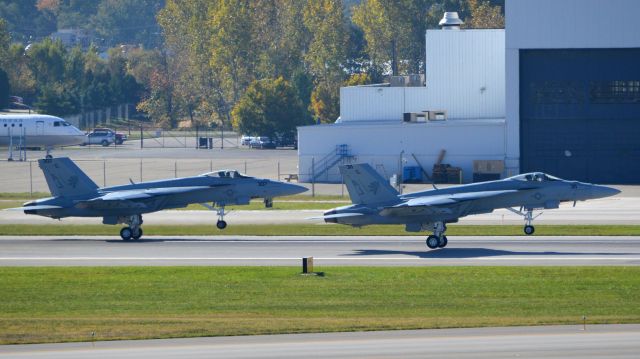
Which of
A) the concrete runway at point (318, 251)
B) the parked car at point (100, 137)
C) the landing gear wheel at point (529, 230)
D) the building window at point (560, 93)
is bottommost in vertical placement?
the concrete runway at point (318, 251)

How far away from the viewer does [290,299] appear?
32.1 meters

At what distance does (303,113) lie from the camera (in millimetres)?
117938

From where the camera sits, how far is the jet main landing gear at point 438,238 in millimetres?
42062

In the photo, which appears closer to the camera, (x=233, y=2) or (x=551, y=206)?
(x=551, y=206)

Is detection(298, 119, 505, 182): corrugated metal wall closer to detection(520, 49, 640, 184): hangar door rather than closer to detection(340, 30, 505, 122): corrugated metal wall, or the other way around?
detection(520, 49, 640, 184): hangar door

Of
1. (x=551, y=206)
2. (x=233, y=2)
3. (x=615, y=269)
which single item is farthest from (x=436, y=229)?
(x=233, y=2)

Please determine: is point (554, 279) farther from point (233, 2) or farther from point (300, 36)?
point (300, 36)

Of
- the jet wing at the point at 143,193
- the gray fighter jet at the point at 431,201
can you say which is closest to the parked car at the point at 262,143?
the jet wing at the point at 143,193

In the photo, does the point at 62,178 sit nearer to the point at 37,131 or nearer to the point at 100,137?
the point at 37,131

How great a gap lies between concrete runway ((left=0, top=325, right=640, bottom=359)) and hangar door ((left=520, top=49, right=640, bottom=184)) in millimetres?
50265

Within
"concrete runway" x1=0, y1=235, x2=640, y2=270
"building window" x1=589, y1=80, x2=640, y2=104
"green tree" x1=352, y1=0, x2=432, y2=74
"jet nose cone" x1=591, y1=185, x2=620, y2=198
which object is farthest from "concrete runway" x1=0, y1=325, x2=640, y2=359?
"green tree" x1=352, y1=0, x2=432, y2=74

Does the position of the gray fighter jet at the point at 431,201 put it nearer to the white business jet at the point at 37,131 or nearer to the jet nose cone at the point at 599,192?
the jet nose cone at the point at 599,192

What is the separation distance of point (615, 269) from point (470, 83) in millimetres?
50989

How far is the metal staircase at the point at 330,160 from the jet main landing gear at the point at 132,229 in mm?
32345
